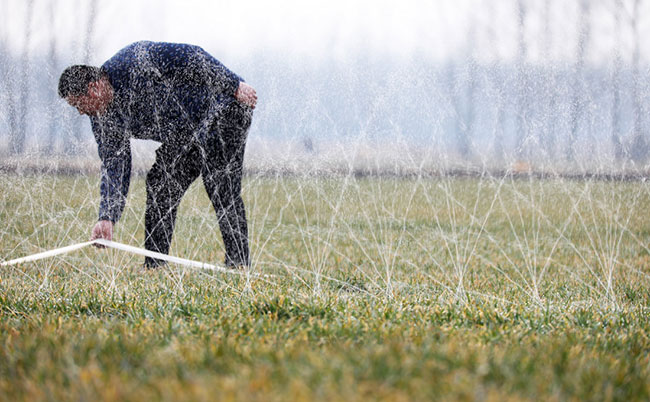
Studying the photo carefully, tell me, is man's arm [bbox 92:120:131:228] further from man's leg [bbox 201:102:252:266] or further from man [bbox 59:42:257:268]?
man's leg [bbox 201:102:252:266]

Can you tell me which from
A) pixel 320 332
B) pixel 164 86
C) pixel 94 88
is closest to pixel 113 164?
pixel 94 88

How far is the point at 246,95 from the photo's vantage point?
4.31 m

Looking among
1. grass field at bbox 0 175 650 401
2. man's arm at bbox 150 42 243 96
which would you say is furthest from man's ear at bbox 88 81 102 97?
grass field at bbox 0 175 650 401

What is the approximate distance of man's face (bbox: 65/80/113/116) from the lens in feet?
12.9

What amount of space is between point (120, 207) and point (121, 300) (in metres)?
0.93

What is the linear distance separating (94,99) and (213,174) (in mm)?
1061

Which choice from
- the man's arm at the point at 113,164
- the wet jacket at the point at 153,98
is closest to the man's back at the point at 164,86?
the wet jacket at the point at 153,98

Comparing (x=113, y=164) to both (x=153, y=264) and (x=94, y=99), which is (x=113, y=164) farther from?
(x=153, y=264)

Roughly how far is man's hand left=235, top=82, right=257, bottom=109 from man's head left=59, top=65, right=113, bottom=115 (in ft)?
3.23

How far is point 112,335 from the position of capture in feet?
7.99

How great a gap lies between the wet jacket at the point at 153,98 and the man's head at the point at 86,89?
81 mm

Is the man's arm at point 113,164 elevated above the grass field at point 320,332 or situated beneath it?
elevated above

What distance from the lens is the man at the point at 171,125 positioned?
13.4 feet

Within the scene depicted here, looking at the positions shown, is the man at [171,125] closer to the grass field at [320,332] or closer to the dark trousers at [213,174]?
the dark trousers at [213,174]
